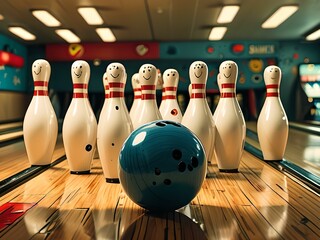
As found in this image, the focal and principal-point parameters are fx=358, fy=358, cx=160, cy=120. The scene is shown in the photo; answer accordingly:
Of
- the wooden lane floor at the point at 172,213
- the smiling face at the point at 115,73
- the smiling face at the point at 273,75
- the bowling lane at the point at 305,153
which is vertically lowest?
the bowling lane at the point at 305,153

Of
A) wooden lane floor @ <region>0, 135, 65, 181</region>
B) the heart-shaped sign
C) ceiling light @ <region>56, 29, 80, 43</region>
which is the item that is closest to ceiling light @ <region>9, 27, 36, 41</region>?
ceiling light @ <region>56, 29, 80, 43</region>

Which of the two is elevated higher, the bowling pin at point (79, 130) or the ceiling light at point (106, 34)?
the ceiling light at point (106, 34)

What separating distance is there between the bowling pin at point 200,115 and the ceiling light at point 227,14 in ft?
9.24

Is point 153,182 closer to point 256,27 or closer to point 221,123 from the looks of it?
point 221,123

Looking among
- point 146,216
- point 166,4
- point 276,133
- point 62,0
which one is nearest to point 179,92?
point 166,4

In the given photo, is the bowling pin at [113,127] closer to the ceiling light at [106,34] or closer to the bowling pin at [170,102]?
the bowling pin at [170,102]

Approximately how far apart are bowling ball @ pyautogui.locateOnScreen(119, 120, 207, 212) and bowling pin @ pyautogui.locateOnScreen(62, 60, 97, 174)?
33.4 inches

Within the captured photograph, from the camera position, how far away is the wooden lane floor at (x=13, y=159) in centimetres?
227

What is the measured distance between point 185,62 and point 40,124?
15.5 ft

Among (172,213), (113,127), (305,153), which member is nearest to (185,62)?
(305,153)

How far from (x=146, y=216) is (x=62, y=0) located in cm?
358

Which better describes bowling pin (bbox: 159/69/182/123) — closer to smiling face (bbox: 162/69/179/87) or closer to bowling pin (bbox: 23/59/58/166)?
smiling face (bbox: 162/69/179/87)

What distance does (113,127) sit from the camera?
1879mm

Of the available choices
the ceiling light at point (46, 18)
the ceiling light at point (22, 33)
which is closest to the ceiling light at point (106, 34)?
the ceiling light at point (46, 18)
